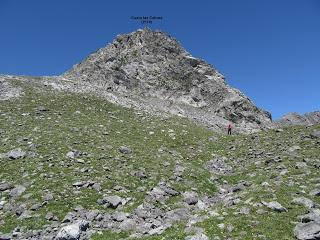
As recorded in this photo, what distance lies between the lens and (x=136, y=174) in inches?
1032

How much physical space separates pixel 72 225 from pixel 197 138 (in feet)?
77.1

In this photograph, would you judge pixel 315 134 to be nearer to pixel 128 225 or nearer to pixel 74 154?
pixel 74 154

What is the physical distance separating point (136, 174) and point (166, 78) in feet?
173

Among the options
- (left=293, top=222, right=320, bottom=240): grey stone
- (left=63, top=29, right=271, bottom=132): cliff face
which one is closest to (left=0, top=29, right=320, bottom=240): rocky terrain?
(left=293, top=222, right=320, bottom=240): grey stone

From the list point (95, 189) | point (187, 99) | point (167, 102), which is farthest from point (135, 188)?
point (187, 99)

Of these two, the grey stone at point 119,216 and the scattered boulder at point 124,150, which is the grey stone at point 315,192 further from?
the scattered boulder at point 124,150

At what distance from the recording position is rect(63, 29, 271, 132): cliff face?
70.9 meters

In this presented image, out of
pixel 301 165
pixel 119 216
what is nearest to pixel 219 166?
pixel 301 165

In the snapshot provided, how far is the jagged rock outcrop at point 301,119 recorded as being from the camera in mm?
80938

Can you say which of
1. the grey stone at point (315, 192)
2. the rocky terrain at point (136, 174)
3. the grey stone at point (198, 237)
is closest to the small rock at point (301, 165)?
the rocky terrain at point (136, 174)

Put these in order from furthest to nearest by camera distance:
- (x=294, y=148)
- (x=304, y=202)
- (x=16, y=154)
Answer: (x=294, y=148) → (x=16, y=154) → (x=304, y=202)

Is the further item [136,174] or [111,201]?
[136,174]

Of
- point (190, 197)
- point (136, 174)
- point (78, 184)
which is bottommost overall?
point (190, 197)

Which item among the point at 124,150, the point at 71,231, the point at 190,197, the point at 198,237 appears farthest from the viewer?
the point at 124,150
